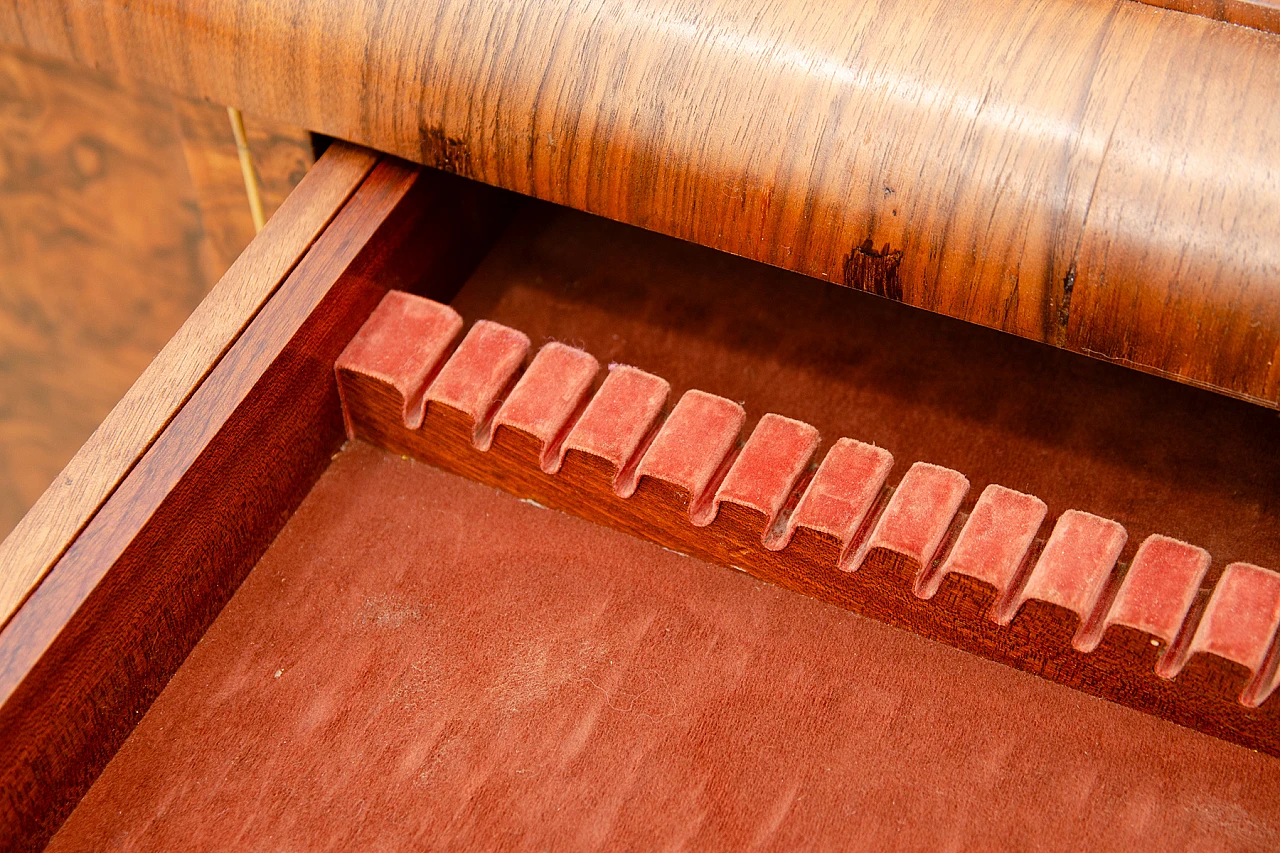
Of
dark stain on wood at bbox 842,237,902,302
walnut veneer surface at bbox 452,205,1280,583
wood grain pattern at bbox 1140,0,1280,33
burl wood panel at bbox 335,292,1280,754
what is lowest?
burl wood panel at bbox 335,292,1280,754

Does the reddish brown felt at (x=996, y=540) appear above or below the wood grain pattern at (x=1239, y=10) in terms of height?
below

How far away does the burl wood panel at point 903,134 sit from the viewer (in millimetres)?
767

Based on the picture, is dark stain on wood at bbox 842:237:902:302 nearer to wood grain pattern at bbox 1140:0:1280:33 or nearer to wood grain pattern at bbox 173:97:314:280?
wood grain pattern at bbox 1140:0:1280:33

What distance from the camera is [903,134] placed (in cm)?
81

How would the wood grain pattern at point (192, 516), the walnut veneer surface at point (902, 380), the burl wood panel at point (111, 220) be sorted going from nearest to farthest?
the wood grain pattern at point (192, 516) → the walnut veneer surface at point (902, 380) → the burl wood panel at point (111, 220)

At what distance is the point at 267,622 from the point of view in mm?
897

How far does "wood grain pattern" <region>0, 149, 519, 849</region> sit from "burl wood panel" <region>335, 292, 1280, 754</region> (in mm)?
45

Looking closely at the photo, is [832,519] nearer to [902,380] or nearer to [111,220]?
[902,380]

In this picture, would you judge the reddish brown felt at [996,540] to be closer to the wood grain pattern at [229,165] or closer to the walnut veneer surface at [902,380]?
the walnut veneer surface at [902,380]

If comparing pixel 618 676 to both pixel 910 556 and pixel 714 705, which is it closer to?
pixel 714 705

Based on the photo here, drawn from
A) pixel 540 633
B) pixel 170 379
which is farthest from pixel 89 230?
pixel 540 633

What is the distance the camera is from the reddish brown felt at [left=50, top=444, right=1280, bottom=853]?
2.63 feet

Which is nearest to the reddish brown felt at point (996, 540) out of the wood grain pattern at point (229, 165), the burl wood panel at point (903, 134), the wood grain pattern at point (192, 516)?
the burl wood panel at point (903, 134)

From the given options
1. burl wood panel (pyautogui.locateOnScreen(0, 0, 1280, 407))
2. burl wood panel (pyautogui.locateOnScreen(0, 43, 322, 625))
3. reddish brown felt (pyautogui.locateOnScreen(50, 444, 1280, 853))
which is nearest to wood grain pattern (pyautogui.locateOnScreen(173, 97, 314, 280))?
burl wood panel (pyautogui.locateOnScreen(0, 43, 322, 625))
